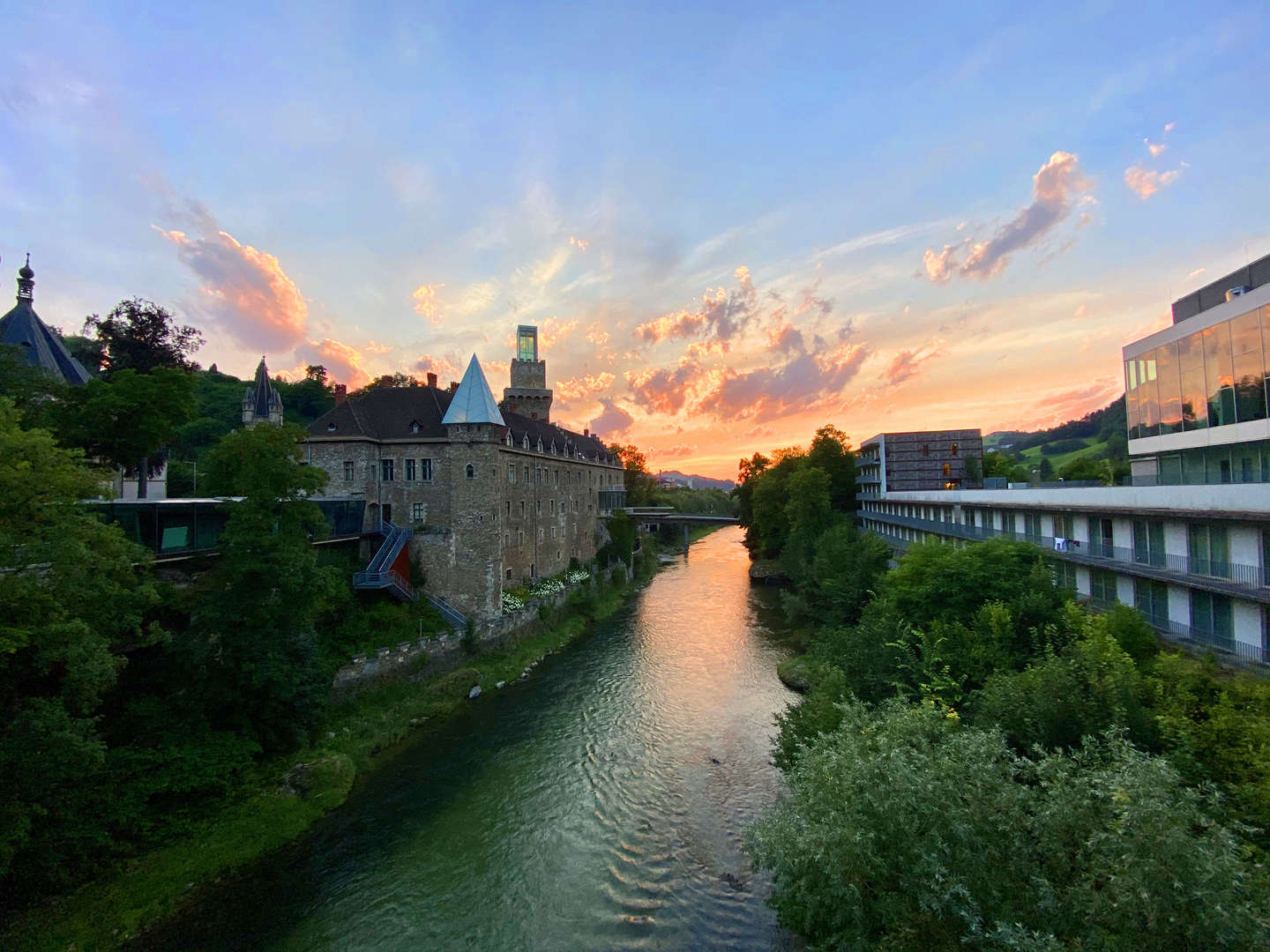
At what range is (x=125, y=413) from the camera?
21203 millimetres

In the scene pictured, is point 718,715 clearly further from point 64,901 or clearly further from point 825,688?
point 64,901

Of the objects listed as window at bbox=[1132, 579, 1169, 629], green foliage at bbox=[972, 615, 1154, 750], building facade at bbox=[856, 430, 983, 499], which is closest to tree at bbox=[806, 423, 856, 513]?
building facade at bbox=[856, 430, 983, 499]

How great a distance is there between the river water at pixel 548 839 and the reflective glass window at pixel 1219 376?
20702mm

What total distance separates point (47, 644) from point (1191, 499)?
30.9 metres

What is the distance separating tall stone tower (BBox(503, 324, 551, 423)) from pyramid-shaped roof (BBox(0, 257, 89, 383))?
Result: 39243 millimetres

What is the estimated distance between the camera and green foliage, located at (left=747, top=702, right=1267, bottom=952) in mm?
7449

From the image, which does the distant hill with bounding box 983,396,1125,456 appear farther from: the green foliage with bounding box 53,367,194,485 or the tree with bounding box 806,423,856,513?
the green foliage with bounding box 53,367,194,485

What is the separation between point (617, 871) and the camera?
16672mm

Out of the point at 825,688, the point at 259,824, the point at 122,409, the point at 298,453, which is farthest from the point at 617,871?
the point at 122,409

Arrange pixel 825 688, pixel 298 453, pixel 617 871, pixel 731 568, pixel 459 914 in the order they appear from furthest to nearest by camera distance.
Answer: pixel 731 568 → pixel 298 453 → pixel 825 688 → pixel 617 871 → pixel 459 914

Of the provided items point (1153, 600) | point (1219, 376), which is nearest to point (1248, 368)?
point (1219, 376)

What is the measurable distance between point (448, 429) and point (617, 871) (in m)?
26.2

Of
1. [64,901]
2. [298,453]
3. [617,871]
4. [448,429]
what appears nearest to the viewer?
[64,901]

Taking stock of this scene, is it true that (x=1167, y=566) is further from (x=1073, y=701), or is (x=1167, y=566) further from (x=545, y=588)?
(x=545, y=588)
